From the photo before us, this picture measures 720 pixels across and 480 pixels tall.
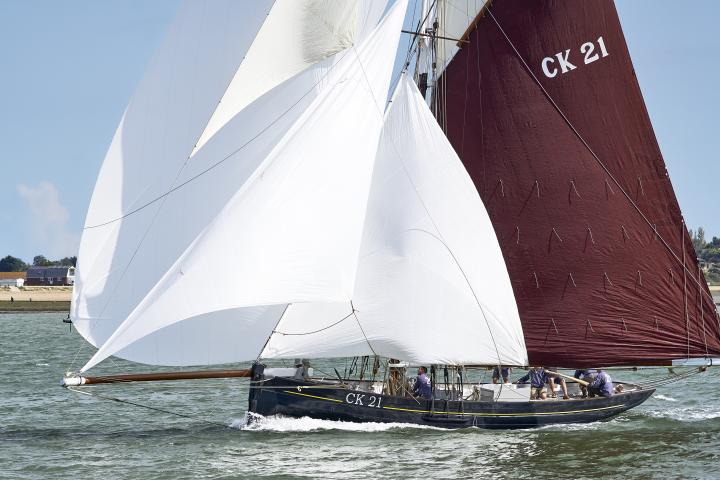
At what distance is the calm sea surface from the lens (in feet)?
80.3

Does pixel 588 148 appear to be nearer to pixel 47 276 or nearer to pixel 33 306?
pixel 33 306

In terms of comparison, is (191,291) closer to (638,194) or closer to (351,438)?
(351,438)

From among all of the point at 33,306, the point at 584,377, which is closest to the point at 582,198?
the point at 584,377

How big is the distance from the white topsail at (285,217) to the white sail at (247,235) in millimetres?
33

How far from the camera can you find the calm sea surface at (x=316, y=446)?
2448cm

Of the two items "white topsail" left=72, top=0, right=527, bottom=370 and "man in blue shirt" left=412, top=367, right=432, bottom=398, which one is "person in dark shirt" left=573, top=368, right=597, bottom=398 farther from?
"man in blue shirt" left=412, top=367, right=432, bottom=398

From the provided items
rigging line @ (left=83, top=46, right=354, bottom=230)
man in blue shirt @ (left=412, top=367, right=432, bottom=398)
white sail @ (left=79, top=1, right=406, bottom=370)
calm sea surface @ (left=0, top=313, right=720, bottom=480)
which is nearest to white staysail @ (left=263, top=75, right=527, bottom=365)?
white sail @ (left=79, top=1, right=406, bottom=370)

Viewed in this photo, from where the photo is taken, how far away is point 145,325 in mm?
23125

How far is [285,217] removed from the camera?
2488 cm

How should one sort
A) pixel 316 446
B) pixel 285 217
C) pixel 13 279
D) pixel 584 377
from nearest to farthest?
pixel 285 217, pixel 316 446, pixel 584 377, pixel 13 279

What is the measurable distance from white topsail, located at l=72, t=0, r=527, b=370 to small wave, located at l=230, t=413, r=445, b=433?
6.65 feet

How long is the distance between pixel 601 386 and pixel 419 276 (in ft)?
22.5

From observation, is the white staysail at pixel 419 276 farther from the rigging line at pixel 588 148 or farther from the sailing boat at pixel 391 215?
the rigging line at pixel 588 148

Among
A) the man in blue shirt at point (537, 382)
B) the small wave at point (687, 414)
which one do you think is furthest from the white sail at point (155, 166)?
the small wave at point (687, 414)
